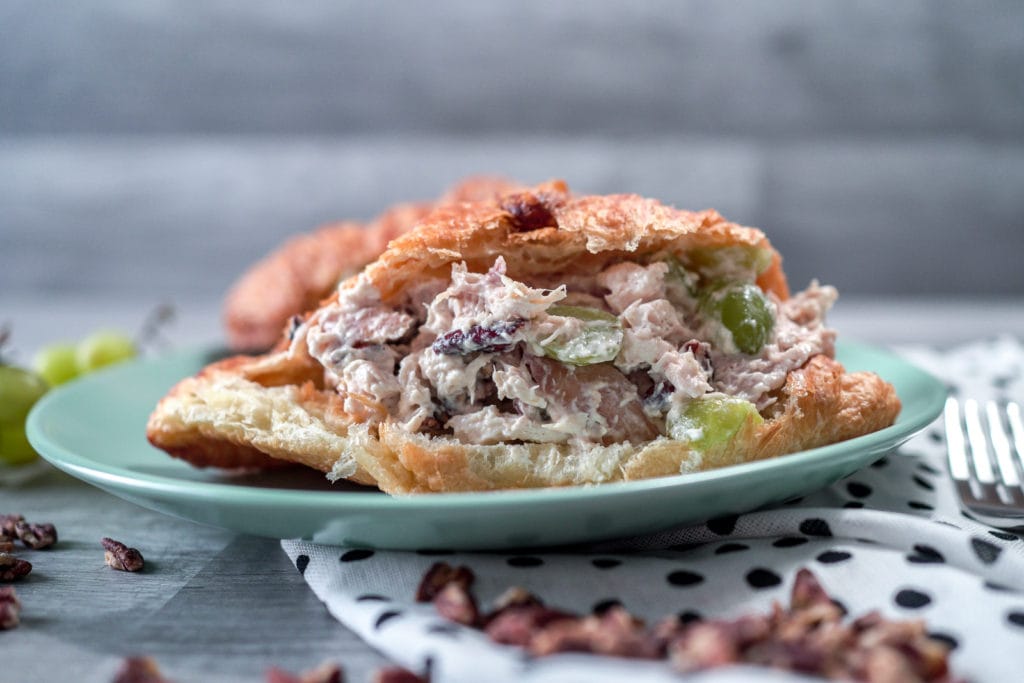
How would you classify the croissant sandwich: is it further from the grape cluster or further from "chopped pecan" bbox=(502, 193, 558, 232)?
the grape cluster

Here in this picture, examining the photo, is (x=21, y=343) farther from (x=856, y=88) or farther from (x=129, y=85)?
(x=856, y=88)

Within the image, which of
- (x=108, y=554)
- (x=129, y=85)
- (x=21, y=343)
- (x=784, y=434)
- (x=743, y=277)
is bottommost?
(x=21, y=343)

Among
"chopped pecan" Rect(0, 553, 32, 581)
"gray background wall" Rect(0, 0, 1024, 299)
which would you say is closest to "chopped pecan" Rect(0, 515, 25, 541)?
"chopped pecan" Rect(0, 553, 32, 581)

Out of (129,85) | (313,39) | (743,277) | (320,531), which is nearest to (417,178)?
(313,39)

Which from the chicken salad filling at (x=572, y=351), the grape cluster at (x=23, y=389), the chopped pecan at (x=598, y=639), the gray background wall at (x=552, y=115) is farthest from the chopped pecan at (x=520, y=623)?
the gray background wall at (x=552, y=115)

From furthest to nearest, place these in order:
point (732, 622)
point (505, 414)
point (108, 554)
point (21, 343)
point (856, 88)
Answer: point (856, 88), point (21, 343), point (505, 414), point (108, 554), point (732, 622)

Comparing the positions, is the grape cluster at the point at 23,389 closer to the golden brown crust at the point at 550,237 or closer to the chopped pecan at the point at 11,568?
the chopped pecan at the point at 11,568
